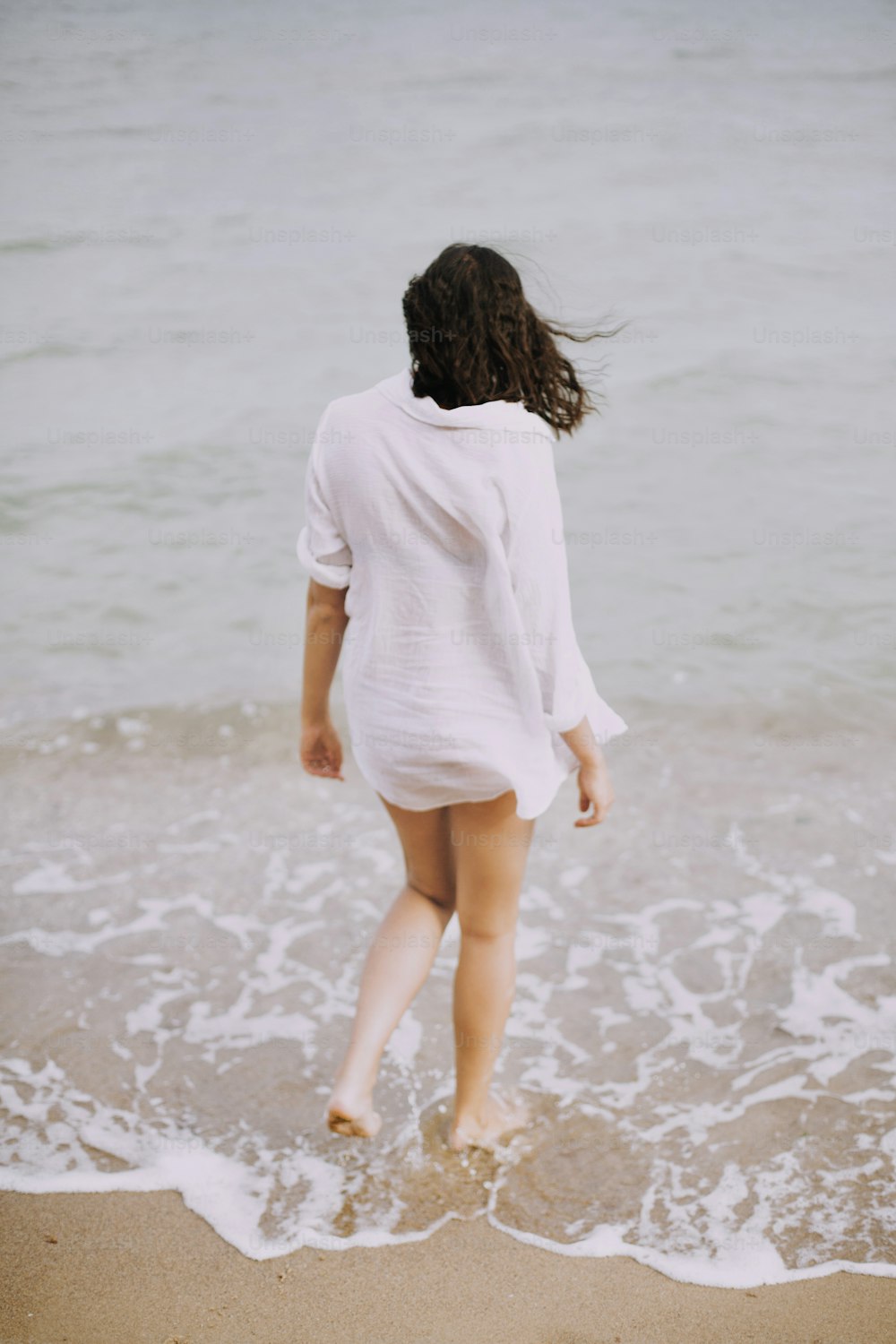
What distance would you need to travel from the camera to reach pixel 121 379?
8406 mm

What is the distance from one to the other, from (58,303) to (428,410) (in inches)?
336

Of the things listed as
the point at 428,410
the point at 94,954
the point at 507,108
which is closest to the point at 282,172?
the point at 507,108

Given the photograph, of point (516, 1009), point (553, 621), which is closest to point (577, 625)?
point (516, 1009)

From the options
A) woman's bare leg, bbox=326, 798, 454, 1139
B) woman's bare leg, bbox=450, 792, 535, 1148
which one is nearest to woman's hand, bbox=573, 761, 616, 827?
woman's bare leg, bbox=450, 792, 535, 1148

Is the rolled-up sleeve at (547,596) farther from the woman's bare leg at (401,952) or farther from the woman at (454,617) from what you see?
the woman's bare leg at (401,952)

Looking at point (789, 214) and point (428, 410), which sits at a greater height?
point (428, 410)

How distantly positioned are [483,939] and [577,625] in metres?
3.70

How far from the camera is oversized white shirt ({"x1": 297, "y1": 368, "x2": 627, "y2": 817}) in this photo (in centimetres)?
192

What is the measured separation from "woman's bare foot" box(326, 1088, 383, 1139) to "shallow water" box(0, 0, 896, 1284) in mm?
309

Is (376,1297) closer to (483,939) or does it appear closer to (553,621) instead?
(483,939)

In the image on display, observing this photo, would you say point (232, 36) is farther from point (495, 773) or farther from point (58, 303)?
point (495, 773)

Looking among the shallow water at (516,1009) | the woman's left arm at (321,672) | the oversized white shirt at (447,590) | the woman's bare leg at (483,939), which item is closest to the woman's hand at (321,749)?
the woman's left arm at (321,672)

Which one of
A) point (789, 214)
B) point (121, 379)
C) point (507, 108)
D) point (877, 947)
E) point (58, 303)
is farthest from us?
point (507, 108)

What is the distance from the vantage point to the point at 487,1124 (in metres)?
2.58
